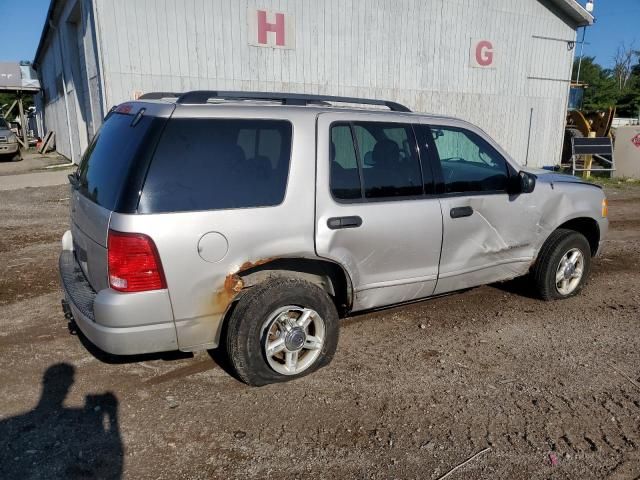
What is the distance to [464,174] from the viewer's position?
423 centimetres

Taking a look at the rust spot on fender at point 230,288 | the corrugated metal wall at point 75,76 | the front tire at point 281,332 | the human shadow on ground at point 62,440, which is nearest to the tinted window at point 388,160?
the front tire at point 281,332

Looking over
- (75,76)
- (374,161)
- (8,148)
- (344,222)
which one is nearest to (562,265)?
(374,161)

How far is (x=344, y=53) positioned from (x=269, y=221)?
10.3 meters

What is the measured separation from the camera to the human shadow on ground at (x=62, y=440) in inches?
102

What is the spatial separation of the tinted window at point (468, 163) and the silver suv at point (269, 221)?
0.02 meters

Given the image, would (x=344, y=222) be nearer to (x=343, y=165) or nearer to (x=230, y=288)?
(x=343, y=165)

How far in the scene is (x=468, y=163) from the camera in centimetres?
445

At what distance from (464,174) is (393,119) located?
85 centimetres

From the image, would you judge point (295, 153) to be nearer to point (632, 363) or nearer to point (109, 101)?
point (632, 363)

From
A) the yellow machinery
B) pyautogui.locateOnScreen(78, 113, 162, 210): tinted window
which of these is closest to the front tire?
pyautogui.locateOnScreen(78, 113, 162, 210): tinted window

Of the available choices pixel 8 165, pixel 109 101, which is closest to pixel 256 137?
pixel 109 101

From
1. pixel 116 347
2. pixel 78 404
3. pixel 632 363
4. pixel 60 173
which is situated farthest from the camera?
pixel 60 173

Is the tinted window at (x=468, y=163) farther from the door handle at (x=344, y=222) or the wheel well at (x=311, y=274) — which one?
the wheel well at (x=311, y=274)

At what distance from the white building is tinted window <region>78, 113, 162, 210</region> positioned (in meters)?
7.39
